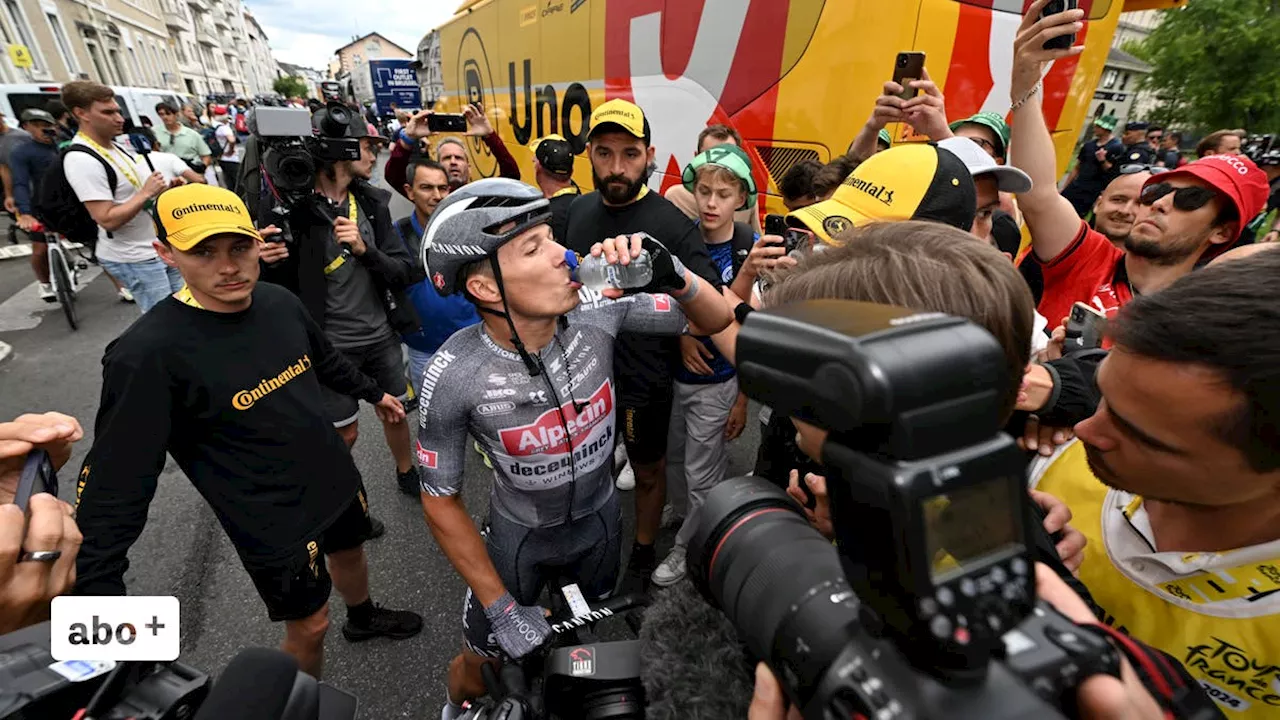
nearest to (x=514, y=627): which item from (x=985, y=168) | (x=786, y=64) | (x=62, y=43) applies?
(x=985, y=168)

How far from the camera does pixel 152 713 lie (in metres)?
0.71

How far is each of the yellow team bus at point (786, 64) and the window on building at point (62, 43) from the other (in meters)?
35.7

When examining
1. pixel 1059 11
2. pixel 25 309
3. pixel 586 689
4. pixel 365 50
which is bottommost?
pixel 25 309

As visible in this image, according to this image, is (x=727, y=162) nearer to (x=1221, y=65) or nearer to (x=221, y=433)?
(x=221, y=433)

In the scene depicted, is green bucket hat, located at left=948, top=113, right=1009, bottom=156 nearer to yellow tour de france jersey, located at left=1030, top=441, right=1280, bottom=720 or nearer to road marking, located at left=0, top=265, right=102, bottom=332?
yellow tour de france jersey, located at left=1030, top=441, right=1280, bottom=720

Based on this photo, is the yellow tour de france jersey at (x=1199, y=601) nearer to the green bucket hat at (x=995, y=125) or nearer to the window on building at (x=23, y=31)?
the green bucket hat at (x=995, y=125)

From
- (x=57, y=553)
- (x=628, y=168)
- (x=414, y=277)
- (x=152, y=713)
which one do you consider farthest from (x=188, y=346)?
(x=628, y=168)

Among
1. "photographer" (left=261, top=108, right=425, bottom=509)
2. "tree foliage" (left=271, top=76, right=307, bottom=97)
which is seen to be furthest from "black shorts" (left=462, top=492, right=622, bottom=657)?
"tree foliage" (left=271, top=76, right=307, bottom=97)

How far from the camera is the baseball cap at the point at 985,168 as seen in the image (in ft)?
6.77

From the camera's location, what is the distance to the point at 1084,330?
164 cm

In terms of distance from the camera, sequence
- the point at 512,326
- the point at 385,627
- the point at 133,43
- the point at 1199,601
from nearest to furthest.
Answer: the point at 1199,601 < the point at 512,326 < the point at 385,627 < the point at 133,43

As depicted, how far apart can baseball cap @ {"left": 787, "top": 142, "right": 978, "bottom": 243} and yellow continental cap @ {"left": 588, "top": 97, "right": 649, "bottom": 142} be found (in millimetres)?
1550

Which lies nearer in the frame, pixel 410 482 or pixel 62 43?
pixel 410 482

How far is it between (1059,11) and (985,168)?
0.62 m
